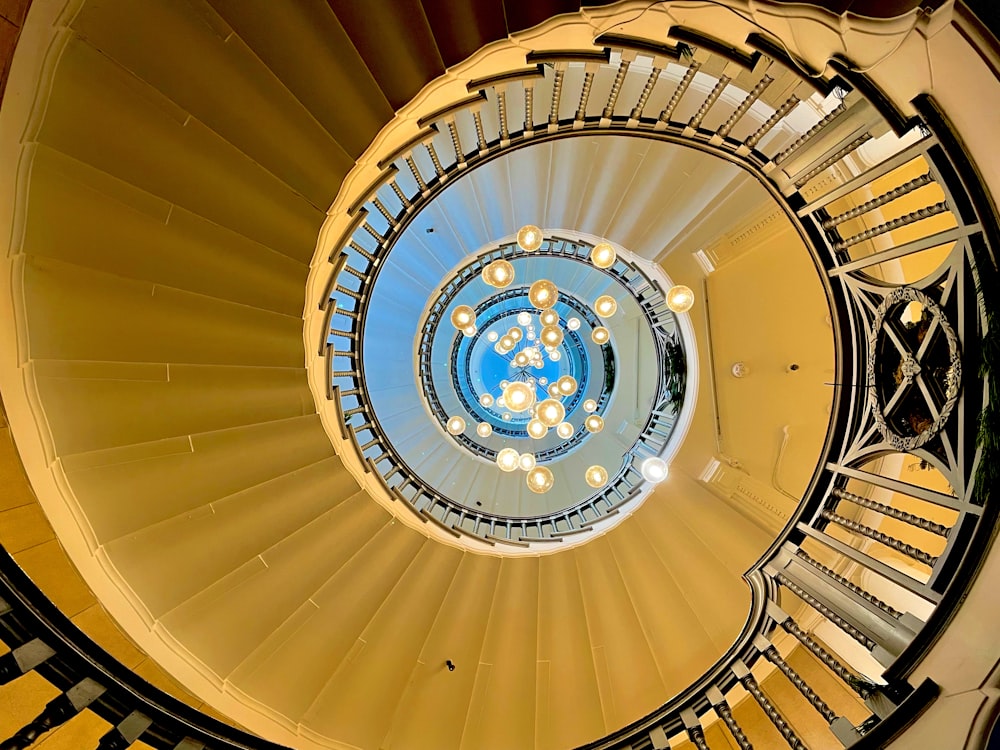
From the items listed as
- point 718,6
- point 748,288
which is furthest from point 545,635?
point 718,6

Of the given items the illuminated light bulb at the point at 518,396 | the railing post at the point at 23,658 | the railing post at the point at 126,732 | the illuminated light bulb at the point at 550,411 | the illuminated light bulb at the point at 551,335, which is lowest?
the railing post at the point at 126,732

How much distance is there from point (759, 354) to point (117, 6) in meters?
5.89

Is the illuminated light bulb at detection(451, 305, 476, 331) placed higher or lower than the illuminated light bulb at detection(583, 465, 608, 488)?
higher

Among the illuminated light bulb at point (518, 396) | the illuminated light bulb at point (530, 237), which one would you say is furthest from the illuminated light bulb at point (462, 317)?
the illuminated light bulb at point (530, 237)

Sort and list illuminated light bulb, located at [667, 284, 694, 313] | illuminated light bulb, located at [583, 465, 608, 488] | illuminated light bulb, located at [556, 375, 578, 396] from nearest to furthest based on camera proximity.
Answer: illuminated light bulb, located at [667, 284, 694, 313] < illuminated light bulb, located at [583, 465, 608, 488] < illuminated light bulb, located at [556, 375, 578, 396]

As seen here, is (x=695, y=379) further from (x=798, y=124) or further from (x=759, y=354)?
(x=798, y=124)

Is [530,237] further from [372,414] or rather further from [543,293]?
[372,414]

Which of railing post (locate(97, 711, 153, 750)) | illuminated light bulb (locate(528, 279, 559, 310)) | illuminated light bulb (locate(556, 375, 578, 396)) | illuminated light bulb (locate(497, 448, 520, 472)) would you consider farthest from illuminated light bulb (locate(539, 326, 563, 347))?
railing post (locate(97, 711, 153, 750))

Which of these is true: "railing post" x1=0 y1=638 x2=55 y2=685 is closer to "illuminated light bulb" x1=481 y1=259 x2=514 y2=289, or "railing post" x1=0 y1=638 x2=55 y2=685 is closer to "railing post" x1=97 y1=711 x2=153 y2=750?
"railing post" x1=97 y1=711 x2=153 y2=750

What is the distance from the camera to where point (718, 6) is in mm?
2141

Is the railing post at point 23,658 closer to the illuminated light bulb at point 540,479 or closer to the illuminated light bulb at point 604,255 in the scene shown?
the illuminated light bulb at point 540,479

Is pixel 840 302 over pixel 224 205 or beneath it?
beneath

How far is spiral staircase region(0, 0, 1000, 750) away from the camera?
1998 millimetres

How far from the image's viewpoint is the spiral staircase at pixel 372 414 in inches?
78.7
